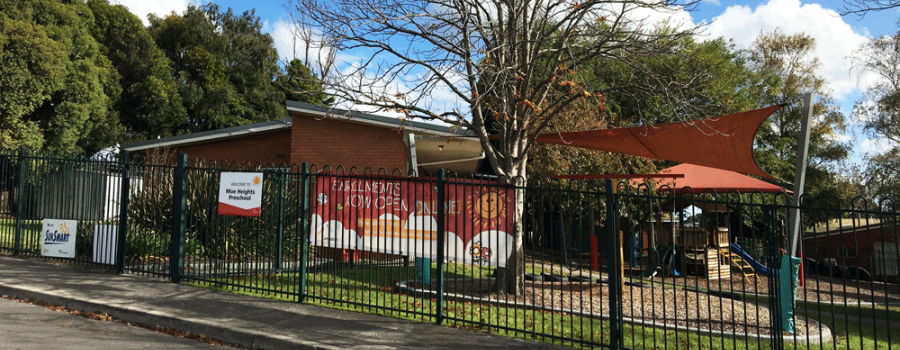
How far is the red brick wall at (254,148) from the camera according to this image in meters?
17.7

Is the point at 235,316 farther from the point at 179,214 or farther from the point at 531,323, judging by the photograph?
the point at 531,323

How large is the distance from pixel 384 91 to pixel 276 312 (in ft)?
12.2

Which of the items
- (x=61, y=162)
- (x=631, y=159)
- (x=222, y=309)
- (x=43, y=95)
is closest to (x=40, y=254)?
(x=61, y=162)

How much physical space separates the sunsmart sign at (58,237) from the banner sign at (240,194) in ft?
11.5

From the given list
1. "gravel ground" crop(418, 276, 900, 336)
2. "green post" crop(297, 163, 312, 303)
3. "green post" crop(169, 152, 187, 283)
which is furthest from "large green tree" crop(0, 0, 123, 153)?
"gravel ground" crop(418, 276, 900, 336)

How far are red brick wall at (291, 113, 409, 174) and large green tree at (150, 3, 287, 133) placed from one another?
21.7m

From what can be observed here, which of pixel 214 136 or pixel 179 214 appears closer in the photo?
pixel 179 214

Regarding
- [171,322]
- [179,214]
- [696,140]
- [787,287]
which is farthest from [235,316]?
[696,140]

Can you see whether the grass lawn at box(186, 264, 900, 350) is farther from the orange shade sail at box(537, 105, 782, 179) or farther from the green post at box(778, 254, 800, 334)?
the orange shade sail at box(537, 105, 782, 179)

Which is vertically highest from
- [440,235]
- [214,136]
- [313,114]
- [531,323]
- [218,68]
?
[218,68]

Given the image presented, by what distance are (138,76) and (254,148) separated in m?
20.2

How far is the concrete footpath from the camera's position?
6584 mm

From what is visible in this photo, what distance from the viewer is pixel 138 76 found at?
33.8 m

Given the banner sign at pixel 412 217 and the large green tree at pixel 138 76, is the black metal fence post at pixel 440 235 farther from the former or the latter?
the large green tree at pixel 138 76
